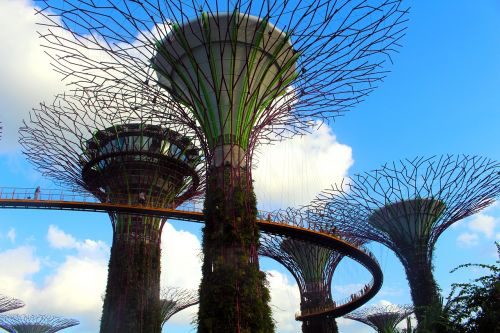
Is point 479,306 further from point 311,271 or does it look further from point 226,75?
point 311,271

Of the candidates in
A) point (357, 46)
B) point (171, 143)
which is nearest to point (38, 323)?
point (171, 143)

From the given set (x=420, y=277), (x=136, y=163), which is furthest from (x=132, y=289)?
(x=420, y=277)

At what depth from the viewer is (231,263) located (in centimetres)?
1251

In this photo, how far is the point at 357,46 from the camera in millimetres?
15734

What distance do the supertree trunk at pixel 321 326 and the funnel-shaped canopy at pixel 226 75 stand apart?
22117 mm

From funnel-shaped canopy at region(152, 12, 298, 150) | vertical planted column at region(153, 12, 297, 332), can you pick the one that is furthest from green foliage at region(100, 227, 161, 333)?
funnel-shaped canopy at region(152, 12, 298, 150)

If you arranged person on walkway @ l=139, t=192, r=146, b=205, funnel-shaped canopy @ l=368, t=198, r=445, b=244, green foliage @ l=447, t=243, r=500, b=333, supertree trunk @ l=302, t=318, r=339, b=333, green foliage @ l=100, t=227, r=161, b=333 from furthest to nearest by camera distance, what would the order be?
1. supertree trunk @ l=302, t=318, r=339, b=333
2. funnel-shaped canopy @ l=368, t=198, r=445, b=244
3. person on walkway @ l=139, t=192, r=146, b=205
4. green foliage @ l=100, t=227, r=161, b=333
5. green foliage @ l=447, t=243, r=500, b=333

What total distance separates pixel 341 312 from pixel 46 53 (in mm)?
26697

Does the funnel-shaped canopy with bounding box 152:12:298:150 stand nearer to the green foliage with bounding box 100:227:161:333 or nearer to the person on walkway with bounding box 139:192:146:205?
the person on walkway with bounding box 139:192:146:205

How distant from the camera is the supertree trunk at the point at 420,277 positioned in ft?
87.2

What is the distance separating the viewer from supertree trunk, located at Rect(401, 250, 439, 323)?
2658 centimetres

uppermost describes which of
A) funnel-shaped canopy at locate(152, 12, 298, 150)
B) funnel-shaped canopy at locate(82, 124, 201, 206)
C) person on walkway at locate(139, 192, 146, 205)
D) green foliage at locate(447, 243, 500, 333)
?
funnel-shaped canopy at locate(82, 124, 201, 206)

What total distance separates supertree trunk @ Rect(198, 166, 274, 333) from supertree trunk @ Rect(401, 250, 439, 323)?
1679 cm

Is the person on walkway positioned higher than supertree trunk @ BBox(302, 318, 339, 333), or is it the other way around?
the person on walkway
